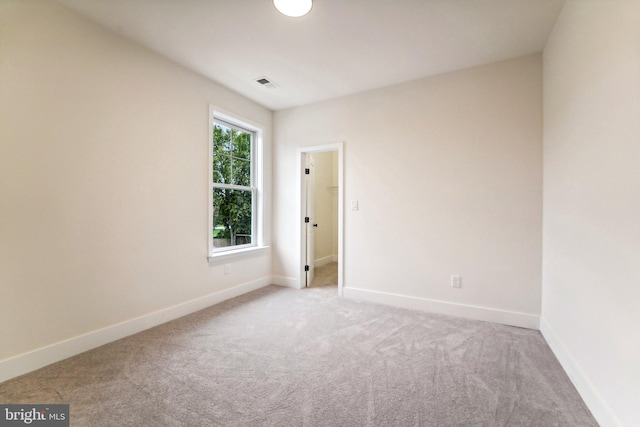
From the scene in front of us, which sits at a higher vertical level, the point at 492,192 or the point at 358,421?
the point at 492,192

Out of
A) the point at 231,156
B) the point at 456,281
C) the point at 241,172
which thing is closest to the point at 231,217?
the point at 241,172

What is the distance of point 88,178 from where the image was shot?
7.22 ft

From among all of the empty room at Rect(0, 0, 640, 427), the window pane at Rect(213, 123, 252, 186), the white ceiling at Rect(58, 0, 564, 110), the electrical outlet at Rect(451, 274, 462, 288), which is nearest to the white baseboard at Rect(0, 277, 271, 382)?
the empty room at Rect(0, 0, 640, 427)

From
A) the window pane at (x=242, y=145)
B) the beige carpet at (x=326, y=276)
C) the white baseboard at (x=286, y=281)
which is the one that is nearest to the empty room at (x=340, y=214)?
the window pane at (x=242, y=145)

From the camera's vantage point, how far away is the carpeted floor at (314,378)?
1507 millimetres

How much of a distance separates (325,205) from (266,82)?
10.2 ft

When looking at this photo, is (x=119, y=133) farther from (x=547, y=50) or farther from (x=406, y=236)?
(x=547, y=50)

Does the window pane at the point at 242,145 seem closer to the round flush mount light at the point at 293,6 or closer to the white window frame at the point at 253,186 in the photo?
the white window frame at the point at 253,186

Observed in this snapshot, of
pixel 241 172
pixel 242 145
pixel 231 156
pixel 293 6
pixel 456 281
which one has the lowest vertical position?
pixel 456 281

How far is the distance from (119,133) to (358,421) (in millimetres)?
2905

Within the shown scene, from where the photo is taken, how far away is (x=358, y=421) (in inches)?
57.6

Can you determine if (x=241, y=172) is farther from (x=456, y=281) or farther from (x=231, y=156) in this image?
(x=456, y=281)

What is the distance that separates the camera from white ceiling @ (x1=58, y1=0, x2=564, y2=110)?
6.68 feet

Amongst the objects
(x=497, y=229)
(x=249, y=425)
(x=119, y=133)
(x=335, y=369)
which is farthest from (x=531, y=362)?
(x=119, y=133)
